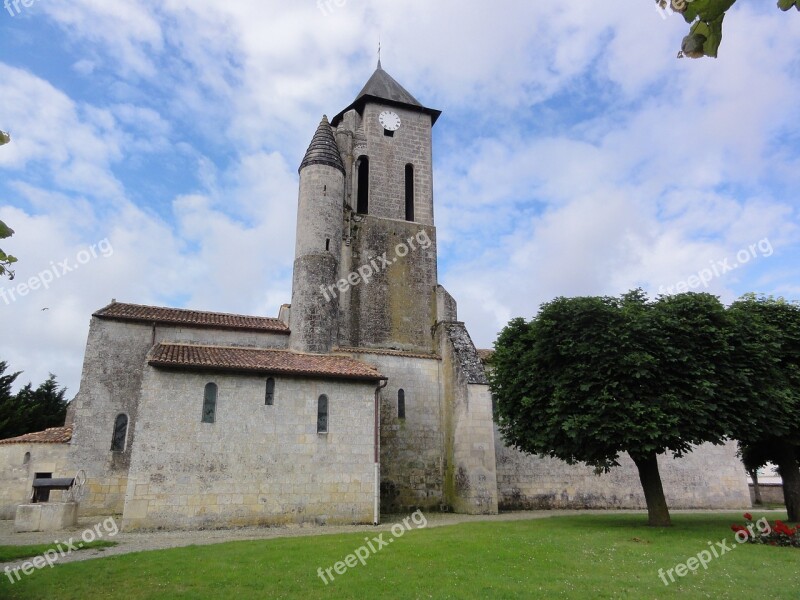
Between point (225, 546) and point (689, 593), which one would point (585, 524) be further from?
point (225, 546)

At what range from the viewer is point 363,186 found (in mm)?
28031

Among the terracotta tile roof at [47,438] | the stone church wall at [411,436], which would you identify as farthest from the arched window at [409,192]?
the terracotta tile roof at [47,438]

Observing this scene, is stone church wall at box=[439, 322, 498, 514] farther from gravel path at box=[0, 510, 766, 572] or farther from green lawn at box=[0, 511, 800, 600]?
green lawn at box=[0, 511, 800, 600]

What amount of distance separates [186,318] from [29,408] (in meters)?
18.2

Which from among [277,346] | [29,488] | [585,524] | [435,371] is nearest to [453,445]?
[435,371]

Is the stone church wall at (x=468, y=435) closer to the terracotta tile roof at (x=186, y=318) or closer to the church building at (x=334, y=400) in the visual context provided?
the church building at (x=334, y=400)

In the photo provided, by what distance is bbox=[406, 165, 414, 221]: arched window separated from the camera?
1107 inches

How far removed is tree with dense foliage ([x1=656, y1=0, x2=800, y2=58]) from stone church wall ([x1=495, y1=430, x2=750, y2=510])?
24.2 m

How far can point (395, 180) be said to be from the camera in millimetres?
28047

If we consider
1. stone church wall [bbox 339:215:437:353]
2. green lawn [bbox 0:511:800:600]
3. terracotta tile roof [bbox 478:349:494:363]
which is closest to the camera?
green lawn [bbox 0:511:800:600]

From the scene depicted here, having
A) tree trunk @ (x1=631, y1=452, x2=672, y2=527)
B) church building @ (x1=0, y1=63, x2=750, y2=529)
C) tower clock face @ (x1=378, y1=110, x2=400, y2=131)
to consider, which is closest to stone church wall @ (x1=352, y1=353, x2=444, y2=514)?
church building @ (x1=0, y1=63, x2=750, y2=529)

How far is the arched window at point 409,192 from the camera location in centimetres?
2813

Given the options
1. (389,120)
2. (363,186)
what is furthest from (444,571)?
(389,120)

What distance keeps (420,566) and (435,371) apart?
548 inches
